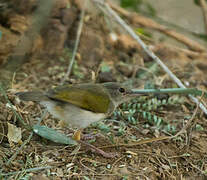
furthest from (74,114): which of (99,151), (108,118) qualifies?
(108,118)

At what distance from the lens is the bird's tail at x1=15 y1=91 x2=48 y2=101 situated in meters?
3.50

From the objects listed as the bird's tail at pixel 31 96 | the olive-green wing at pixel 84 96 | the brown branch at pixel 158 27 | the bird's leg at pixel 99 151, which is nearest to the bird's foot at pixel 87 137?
the bird's leg at pixel 99 151

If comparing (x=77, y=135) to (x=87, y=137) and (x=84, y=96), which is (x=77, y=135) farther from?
(x=84, y=96)

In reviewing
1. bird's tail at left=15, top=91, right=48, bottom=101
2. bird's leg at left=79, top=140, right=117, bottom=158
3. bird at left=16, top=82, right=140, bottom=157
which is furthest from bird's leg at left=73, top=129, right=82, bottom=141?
bird's tail at left=15, top=91, right=48, bottom=101

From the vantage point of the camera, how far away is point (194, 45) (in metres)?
6.81

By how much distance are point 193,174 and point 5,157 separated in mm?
1927

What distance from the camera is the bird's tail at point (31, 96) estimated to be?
11.5ft

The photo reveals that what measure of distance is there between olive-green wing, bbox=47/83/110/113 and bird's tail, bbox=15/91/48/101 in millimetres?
74

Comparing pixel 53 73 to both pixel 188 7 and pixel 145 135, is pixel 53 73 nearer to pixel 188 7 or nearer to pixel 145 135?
pixel 145 135

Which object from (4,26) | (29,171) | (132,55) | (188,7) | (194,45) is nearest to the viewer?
(29,171)

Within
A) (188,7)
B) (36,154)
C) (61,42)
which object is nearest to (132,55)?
(61,42)

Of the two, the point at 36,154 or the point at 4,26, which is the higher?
the point at 4,26

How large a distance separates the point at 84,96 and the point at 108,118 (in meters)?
0.80

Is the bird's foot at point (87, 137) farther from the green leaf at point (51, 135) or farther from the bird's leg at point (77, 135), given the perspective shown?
the green leaf at point (51, 135)
